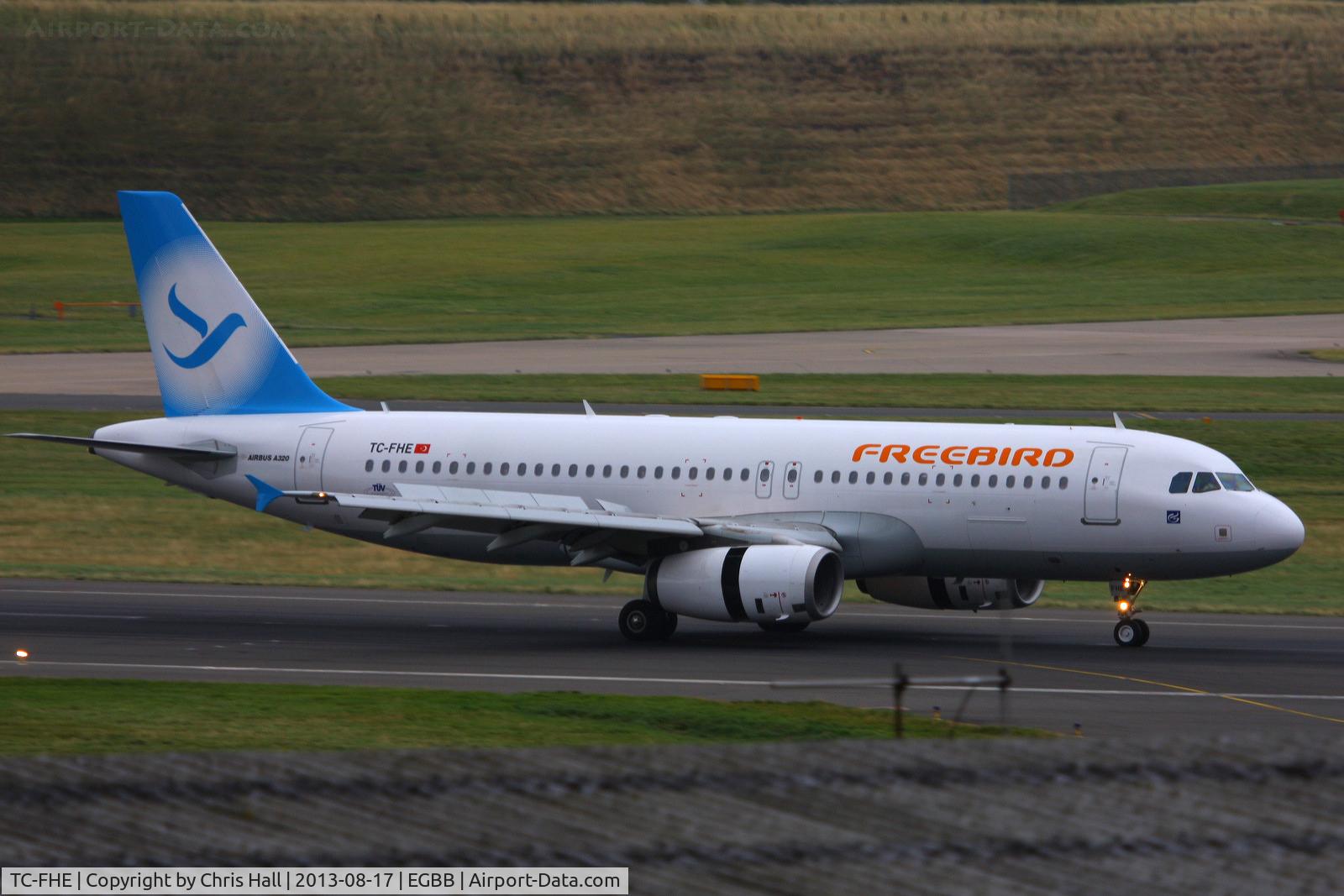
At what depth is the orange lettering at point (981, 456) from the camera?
3262 cm

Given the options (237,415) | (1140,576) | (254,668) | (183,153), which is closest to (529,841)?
(254,668)

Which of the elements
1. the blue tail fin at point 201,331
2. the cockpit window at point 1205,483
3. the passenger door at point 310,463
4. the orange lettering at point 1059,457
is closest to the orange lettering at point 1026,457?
the orange lettering at point 1059,457

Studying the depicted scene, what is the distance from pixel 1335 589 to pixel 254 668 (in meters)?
21.9

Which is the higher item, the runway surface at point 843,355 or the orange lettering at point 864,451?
the runway surface at point 843,355

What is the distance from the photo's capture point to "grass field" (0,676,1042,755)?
68.6 feet

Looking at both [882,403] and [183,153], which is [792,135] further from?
[882,403]

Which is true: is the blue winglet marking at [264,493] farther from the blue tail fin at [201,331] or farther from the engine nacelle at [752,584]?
the engine nacelle at [752,584]

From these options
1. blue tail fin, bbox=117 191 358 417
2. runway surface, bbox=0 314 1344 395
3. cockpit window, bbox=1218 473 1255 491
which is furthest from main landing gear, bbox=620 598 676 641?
runway surface, bbox=0 314 1344 395

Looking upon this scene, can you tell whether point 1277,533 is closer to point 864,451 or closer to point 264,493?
point 864,451

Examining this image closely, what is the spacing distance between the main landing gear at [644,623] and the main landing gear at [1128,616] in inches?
293

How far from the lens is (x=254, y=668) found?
28547mm

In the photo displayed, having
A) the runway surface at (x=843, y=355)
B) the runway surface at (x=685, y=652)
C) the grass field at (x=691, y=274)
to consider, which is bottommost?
the runway surface at (x=685, y=652)

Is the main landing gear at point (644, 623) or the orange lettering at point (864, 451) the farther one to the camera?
the orange lettering at point (864, 451)

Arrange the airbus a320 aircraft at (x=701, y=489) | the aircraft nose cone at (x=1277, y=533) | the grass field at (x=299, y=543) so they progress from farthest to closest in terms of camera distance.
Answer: the grass field at (x=299, y=543), the airbus a320 aircraft at (x=701, y=489), the aircraft nose cone at (x=1277, y=533)
